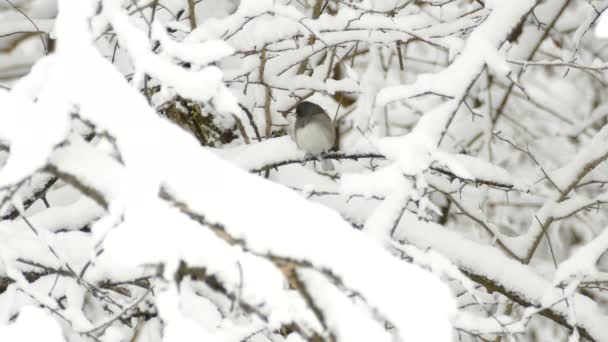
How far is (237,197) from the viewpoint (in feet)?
3.83

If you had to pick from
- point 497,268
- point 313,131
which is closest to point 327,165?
point 313,131

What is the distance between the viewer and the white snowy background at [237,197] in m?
1.12

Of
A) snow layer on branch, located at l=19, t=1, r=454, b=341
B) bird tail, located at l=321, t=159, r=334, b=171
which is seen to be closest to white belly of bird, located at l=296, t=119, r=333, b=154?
bird tail, located at l=321, t=159, r=334, b=171

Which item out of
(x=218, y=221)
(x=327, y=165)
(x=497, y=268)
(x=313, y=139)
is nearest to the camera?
(x=218, y=221)

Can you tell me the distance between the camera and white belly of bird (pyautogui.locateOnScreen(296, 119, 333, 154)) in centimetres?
292

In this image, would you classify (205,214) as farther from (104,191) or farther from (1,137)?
(1,137)

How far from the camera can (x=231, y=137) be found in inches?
128

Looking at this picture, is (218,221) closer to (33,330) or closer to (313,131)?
(33,330)

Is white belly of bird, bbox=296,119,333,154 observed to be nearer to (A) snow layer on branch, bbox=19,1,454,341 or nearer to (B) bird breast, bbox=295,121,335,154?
(B) bird breast, bbox=295,121,335,154

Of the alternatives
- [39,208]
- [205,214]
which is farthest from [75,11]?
[39,208]

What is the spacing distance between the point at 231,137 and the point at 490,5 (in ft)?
4.53

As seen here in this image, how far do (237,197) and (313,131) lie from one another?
1.92 m

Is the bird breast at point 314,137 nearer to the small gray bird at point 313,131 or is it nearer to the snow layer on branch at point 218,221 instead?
the small gray bird at point 313,131

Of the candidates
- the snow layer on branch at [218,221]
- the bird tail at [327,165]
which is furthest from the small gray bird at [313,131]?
the snow layer on branch at [218,221]
